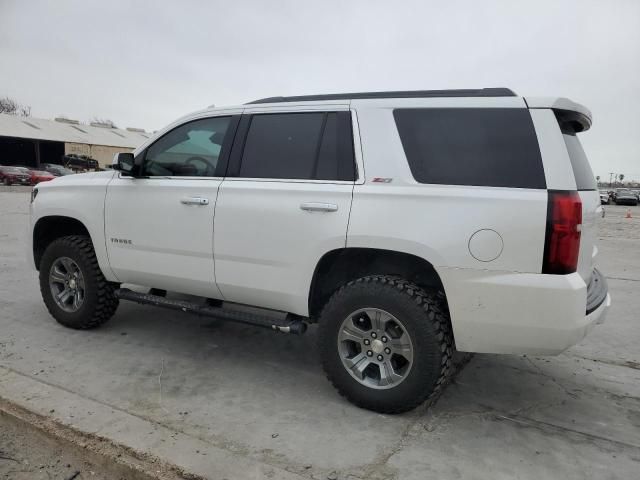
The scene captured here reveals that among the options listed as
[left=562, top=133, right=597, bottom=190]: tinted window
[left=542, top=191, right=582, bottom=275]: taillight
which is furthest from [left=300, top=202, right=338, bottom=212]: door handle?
[left=562, top=133, right=597, bottom=190]: tinted window

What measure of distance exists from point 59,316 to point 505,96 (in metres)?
4.08

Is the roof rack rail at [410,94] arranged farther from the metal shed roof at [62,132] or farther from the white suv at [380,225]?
the metal shed roof at [62,132]

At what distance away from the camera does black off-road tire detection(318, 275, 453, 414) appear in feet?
Result: 9.69

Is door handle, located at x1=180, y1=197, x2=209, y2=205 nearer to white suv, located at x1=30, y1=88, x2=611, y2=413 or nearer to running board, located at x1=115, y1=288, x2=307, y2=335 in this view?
white suv, located at x1=30, y1=88, x2=611, y2=413

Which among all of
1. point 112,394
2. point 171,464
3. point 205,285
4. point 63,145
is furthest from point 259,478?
point 63,145

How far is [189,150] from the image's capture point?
4.06m

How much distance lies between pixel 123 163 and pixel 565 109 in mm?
3175

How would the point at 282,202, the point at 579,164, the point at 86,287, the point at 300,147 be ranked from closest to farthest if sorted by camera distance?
the point at 579,164, the point at 282,202, the point at 300,147, the point at 86,287

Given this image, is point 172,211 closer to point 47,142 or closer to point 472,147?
point 472,147

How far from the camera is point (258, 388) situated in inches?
139

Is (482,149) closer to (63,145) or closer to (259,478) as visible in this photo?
(259,478)

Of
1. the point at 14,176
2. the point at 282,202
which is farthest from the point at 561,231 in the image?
the point at 14,176

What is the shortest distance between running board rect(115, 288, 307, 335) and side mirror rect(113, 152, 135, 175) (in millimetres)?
1015

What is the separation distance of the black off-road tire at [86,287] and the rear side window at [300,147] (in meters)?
1.69
